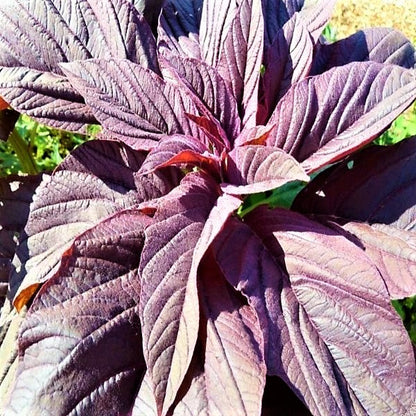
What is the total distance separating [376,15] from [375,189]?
1.45 meters

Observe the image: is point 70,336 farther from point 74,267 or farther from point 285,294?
point 285,294

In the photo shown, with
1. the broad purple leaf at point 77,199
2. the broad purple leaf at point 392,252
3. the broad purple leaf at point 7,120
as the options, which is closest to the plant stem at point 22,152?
the broad purple leaf at point 7,120

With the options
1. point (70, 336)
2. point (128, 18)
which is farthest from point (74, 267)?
point (128, 18)

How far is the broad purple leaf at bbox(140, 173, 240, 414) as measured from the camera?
2.17 ft

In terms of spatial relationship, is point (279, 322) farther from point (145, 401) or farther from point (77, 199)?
point (77, 199)

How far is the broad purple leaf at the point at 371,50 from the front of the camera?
0.94 metres

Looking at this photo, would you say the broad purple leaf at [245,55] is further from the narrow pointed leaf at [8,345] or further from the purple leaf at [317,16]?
the narrow pointed leaf at [8,345]

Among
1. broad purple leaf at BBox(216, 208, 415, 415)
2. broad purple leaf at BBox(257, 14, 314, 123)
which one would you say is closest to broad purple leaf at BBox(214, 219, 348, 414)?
broad purple leaf at BBox(216, 208, 415, 415)

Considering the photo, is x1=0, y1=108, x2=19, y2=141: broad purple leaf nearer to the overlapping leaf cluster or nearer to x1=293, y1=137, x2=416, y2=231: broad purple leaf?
the overlapping leaf cluster

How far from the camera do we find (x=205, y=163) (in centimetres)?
80

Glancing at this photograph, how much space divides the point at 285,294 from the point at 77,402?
268 mm

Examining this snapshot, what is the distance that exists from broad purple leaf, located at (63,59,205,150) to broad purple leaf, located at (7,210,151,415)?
111 mm

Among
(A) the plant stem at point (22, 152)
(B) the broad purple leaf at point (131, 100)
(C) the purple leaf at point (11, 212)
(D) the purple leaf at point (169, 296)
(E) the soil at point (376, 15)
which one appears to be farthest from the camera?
(E) the soil at point (376, 15)

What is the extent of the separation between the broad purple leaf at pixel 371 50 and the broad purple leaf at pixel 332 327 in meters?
0.34
